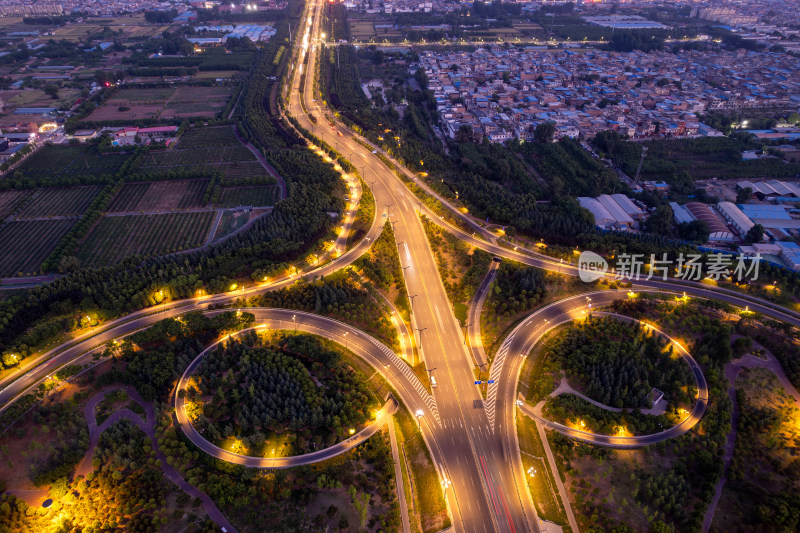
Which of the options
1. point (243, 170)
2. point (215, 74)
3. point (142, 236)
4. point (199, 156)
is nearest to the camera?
point (142, 236)

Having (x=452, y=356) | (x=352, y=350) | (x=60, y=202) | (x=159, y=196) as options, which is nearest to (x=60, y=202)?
(x=60, y=202)

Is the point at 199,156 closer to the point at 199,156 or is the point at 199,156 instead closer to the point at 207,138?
the point at 199,156

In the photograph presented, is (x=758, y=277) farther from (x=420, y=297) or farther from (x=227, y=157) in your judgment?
(x=227, y=157)

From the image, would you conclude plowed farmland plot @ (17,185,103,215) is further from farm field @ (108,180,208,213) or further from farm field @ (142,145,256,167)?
farm field @ (142,145,256,167)

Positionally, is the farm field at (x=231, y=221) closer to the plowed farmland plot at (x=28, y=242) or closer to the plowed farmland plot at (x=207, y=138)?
the plowed farmland plot at (x=28, y=242)

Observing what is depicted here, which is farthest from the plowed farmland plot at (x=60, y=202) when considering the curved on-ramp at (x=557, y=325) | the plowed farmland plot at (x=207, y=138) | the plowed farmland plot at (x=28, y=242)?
the curved on-ramp at (x=557, y=325)

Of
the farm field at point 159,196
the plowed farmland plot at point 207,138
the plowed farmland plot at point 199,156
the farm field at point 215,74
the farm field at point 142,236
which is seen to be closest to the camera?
the farm field at point 142,236

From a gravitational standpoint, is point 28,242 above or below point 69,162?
below
